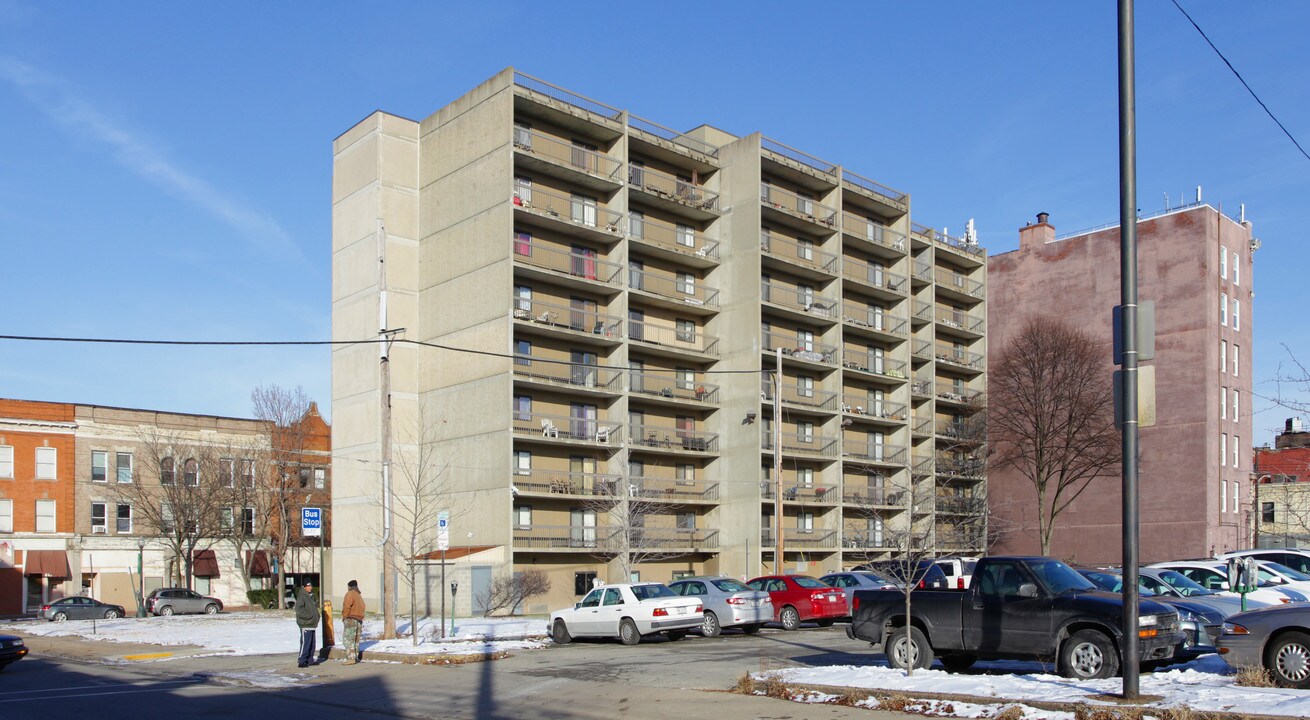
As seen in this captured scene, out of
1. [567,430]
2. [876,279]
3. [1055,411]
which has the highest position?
[876,279]

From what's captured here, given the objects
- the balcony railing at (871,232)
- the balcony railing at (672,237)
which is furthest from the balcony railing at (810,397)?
the balcony railing at (871,232)

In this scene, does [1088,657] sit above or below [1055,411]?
below

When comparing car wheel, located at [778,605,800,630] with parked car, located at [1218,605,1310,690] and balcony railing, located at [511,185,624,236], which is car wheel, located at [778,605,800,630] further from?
balcony railing, located at [511,185,624,236]

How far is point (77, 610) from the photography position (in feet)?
178

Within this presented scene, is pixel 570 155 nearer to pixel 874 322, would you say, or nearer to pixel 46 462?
pixel 874 322

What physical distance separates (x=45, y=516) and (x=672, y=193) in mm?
37198

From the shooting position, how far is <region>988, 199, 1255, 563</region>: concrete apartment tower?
62.3 metres

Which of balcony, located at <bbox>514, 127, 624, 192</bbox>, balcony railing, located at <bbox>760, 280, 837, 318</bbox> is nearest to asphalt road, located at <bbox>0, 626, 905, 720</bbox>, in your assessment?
balcony, located at <bbox>514, 127, 624, 192</bbox>

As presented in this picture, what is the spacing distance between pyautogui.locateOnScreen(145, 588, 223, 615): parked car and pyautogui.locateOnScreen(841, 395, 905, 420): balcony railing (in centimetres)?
3347

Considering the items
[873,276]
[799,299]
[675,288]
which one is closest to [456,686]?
[675,288]

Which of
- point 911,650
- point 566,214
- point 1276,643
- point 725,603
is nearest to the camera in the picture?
point 1276,643

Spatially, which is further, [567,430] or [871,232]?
[871,232]

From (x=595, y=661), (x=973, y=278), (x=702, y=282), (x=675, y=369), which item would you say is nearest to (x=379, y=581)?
(x=675, y=369)

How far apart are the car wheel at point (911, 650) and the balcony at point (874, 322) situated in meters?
46.0
